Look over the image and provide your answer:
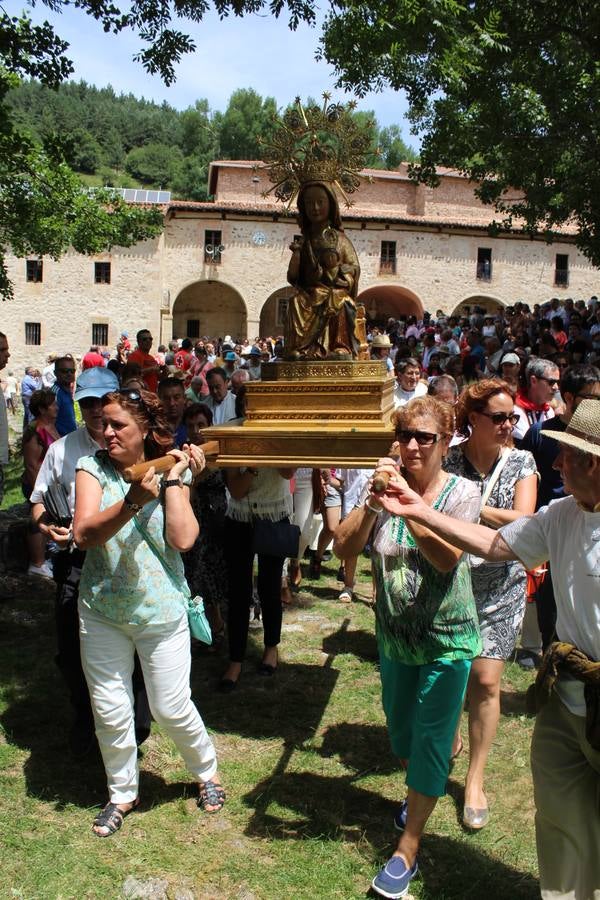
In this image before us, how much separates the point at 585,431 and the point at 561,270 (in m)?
38.6

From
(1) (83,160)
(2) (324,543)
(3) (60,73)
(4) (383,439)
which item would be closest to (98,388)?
(4) (383,439)

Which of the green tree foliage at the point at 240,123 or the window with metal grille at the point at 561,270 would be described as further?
the green tree foliage at the point at 240,123

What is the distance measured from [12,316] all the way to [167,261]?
7.66 meters

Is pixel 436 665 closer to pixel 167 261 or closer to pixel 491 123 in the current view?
pixel 491 123

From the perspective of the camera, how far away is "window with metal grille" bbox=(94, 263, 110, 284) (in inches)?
1403

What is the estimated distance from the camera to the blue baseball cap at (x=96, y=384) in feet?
13.2

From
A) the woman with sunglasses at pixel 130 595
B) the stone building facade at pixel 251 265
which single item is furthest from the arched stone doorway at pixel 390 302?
the woman with sunglasses at pixel 130 595

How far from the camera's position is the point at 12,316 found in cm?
3556

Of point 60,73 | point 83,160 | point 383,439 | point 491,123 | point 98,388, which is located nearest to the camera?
point 383,439

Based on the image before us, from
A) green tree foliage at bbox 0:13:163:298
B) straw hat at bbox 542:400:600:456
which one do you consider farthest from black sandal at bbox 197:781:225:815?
green tree foliage at bbox 0:13:163:298

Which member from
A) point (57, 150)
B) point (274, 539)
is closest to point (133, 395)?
point (274, 539)

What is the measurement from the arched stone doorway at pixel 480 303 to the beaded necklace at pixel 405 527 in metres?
35.0

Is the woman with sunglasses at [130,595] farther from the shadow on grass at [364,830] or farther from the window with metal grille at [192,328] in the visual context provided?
the window with metal grille at [192,328]

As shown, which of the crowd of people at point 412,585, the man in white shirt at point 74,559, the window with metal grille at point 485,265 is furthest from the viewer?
the window with metal grille at point 485,265
